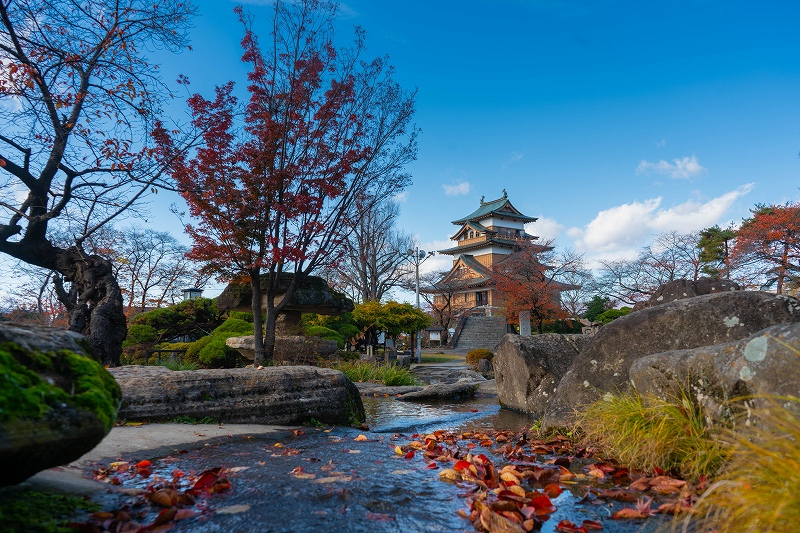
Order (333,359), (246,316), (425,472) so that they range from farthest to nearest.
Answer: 1. (246,316)
2. (333,359)
3. (425,472)

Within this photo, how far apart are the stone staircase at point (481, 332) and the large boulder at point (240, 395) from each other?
26.4 meters

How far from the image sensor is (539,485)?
2.87 meters

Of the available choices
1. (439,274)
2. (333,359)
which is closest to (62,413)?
(333,359)

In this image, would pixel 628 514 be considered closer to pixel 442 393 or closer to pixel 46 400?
pixel 46 400

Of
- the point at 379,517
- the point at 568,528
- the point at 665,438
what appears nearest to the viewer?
the point at 568,528

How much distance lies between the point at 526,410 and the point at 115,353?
20.2ft

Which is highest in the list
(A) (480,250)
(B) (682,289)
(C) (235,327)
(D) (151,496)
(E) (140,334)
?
(A) (480,250)

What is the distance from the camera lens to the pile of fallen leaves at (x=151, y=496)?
77.2 inches

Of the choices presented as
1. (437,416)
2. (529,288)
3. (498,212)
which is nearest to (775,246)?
(529,288)

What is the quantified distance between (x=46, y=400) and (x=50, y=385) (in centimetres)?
8

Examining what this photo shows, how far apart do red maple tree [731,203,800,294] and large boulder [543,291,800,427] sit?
800 inches

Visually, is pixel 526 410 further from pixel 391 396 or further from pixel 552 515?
Answer: pixel 552 515

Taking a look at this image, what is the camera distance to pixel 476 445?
4.53m

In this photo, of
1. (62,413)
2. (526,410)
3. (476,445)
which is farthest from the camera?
(526,410)
